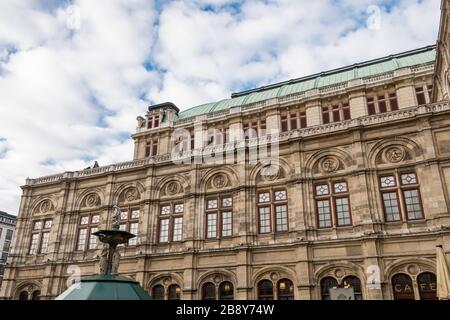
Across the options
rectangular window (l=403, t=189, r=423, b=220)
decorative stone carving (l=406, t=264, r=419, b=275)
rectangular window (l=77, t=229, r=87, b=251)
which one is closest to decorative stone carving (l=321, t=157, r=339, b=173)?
rectangular window (l=403, t=189, r=423, b=220)

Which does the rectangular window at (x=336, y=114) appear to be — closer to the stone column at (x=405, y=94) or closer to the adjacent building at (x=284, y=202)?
the adjacent building at (x=284, y=202)

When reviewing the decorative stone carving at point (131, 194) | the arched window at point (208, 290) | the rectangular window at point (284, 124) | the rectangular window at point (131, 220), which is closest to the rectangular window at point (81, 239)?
the rectangular window at point (131, 220)

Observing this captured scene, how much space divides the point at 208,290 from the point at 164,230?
6041mm

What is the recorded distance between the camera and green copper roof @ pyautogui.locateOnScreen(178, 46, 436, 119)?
33.8 m

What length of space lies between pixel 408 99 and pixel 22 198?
36.0 metres

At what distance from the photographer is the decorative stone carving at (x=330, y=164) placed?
25.2 metres

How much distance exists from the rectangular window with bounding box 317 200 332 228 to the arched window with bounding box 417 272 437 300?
5.93 meters

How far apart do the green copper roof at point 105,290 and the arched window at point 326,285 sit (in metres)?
14.3

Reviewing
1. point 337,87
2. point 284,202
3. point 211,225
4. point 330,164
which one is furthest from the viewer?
point 337,87

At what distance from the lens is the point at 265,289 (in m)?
24.1

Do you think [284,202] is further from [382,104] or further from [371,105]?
[382,104]

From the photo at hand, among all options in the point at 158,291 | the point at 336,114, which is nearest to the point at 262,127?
the point at 336,114

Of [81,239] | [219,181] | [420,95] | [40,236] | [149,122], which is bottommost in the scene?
[81,239]
